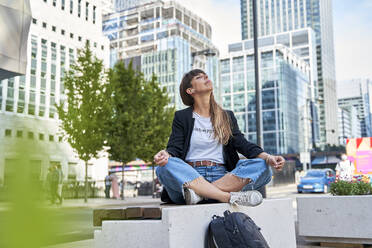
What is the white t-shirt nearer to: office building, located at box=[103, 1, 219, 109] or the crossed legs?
the crossed legs

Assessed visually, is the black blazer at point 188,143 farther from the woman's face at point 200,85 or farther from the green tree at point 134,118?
the green tree at point 134,118

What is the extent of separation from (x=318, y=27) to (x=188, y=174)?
161m

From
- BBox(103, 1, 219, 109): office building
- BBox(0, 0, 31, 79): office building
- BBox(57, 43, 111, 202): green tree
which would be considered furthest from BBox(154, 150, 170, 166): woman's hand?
BBox(103, 1, 219, 109): office building

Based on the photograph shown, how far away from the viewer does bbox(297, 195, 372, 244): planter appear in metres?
4.75

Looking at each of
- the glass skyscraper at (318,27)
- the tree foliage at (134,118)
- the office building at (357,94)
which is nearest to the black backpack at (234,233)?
the tree foliage at (134,118)

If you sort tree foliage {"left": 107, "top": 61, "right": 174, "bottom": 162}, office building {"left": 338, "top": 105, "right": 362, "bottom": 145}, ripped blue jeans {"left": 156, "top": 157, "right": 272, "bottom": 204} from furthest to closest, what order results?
office building {"left": 338, "top": 105, "right": 362, "bottom": 145}
tree foliage {"left": 107, "top": 61, "right": 174, "bottom": 162}
ripped blue jeans {"left": 156, "top": 157, "right": 272, "bottom": 204}

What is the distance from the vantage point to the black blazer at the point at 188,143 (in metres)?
3.20

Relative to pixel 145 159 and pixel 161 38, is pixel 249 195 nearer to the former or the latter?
pixel 145 159

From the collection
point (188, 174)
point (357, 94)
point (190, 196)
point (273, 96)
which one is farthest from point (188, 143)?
point (357, 94)

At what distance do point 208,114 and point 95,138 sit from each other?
1816 cm

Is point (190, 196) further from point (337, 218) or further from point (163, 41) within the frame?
point (163, 41)

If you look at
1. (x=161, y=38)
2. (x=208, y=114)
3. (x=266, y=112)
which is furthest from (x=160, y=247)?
(x=266, y=112)

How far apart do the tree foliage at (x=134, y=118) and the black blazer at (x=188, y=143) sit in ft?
64.4

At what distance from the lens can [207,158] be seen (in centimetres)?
328
